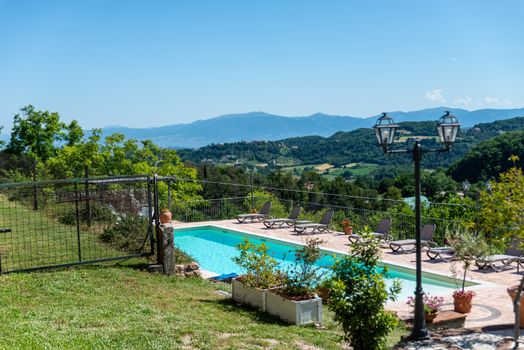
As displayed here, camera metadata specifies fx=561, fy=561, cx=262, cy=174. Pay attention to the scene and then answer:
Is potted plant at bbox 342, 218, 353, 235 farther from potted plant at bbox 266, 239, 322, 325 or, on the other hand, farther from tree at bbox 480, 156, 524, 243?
tree at bbox 480, 156, 524, 243

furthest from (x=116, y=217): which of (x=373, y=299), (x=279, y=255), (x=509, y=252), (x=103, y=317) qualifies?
(x=509, y=252)

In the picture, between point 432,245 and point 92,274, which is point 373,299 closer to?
point 92,274

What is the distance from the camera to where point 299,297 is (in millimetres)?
7570

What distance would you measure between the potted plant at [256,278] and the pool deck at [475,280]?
226 centimetres

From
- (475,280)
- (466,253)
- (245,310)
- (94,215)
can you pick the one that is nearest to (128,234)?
(94,215)

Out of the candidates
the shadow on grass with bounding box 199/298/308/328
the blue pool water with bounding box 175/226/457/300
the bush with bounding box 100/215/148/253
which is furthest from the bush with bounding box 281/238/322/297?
the bush with bounding box 100/215/148/253

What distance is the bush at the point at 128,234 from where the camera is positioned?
1137cm

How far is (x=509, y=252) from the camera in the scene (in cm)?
1277

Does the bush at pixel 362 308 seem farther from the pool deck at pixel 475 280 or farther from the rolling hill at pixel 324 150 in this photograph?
the rolling hill at pixel 324 150

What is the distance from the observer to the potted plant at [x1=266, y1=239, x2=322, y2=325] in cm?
745

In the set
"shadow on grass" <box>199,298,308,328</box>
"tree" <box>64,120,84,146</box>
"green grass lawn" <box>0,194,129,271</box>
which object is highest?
"tree" <box>64,120,84,146</box>

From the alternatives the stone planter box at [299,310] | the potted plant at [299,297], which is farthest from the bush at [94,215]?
the stone planter box at [299,310]

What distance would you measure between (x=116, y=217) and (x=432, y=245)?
8.53 meters

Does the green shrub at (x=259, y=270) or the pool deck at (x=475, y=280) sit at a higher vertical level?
the green shrub at (x=259, y=270)
